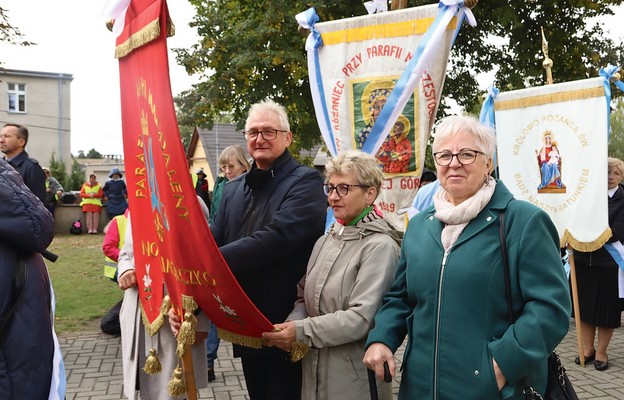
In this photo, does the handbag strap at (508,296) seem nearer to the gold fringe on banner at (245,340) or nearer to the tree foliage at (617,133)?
the gold fringe on banner at (245,340)

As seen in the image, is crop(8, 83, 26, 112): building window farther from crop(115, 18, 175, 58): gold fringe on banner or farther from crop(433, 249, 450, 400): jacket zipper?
crop(433, 249, 450, 400): jacket zipper

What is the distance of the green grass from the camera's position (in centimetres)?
805

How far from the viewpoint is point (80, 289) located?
1019 centimetres

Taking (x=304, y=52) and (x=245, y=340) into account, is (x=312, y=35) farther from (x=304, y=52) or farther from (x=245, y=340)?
(x=304, y=52)

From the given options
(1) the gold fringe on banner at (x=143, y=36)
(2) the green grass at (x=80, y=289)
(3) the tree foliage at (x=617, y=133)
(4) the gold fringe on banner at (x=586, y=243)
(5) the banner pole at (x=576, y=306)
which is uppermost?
(3) the tree foliage at (x=617, y=133)

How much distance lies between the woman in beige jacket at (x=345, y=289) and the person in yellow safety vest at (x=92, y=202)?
17.3 metres

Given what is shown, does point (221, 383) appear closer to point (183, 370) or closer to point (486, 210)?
point (183, 370)

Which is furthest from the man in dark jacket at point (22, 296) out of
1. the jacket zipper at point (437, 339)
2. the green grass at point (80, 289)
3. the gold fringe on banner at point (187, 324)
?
the green grass at point (80, 289)

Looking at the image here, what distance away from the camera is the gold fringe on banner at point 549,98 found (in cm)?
566

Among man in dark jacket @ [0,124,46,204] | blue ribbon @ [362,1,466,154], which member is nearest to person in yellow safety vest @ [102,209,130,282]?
man in dark jacket @ [0,124,46,204]

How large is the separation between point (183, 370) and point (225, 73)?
10.0 m

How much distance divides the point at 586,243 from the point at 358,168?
3.84 m

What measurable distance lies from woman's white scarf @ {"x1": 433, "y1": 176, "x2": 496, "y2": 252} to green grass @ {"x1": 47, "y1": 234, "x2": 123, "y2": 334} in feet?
20.6

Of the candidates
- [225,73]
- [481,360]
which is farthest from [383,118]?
[225,73]
